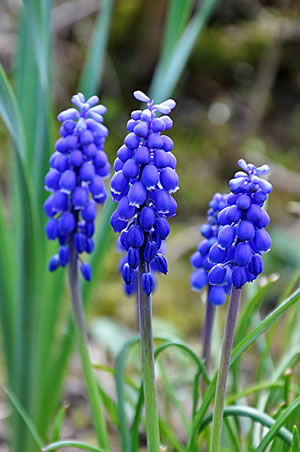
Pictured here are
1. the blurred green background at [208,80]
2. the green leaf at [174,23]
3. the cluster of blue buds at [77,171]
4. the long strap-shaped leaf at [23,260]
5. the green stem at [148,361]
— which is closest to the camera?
the green stem at [148,361]

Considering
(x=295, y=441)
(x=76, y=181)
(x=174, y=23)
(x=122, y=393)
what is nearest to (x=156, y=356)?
(x=122, y=393)

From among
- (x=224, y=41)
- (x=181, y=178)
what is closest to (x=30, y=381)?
(x=181, y=178)

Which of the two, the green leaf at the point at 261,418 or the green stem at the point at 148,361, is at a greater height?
the green stem at the point at 148,361

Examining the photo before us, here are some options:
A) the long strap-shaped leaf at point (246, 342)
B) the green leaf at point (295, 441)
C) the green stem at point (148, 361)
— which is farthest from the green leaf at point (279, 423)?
the green stem at point (148, 361)

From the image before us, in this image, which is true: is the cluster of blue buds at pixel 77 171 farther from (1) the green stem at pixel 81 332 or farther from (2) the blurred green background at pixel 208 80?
(2) the blurred green background at pixel 208 80

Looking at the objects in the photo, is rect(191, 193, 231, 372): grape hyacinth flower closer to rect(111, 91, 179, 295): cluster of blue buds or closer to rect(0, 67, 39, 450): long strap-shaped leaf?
rect(111, 91, 179, 295): cluster of blue buds

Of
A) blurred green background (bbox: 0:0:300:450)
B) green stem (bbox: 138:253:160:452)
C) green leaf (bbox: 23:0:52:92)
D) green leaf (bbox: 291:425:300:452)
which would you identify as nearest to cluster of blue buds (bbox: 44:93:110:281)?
green stem (bbox: 138:253:160:452)

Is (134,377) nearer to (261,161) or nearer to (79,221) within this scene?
(79,221)

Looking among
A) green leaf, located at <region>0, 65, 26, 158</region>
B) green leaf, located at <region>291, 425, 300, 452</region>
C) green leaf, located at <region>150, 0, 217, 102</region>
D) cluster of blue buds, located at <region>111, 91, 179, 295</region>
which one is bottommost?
green leaf, located at <region>291, 425, 300, 452</region>
